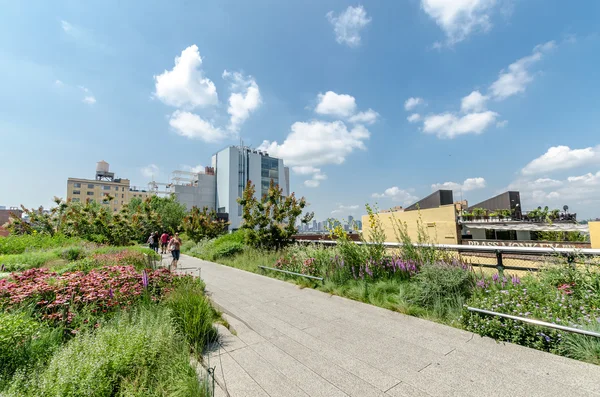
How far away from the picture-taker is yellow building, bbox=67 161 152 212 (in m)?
83.2

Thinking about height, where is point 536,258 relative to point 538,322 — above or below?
above

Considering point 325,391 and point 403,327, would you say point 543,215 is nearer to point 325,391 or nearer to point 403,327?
point 403,327

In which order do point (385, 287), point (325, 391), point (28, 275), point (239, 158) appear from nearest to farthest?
point (325, 391) < point (28, 275) < point (385, 287) < point (239, 158)

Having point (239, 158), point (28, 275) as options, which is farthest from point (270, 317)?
point (239, 158)

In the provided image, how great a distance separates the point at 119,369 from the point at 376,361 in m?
2.74

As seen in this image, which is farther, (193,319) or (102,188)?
(102,188)

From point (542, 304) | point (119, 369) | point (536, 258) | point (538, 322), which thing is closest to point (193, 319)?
point (119, 369)

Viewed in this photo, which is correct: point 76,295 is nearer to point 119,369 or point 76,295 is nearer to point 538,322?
point 119,369

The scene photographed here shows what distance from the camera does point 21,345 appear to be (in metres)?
2.65

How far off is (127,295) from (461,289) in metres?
5.67

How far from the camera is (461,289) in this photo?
4.47 metres

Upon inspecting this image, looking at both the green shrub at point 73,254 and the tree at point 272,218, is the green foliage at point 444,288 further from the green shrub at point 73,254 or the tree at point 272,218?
the green shrub at point 73,254

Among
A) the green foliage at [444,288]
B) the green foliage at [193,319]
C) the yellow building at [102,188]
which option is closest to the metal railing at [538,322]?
the green foliage at [444,288]

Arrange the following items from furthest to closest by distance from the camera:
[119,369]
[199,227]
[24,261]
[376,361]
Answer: [199,227]
[24,261]
[376,361]
[119,369]
